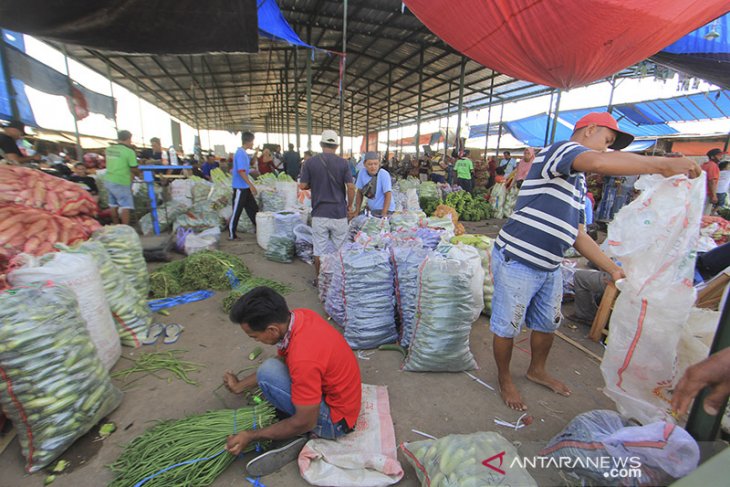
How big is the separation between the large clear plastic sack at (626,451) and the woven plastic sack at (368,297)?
59.8 inches

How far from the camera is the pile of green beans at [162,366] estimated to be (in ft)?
7.92

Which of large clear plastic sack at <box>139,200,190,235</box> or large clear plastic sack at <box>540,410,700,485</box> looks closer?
large clear plastic sack at <box>540,410,700,485</box>

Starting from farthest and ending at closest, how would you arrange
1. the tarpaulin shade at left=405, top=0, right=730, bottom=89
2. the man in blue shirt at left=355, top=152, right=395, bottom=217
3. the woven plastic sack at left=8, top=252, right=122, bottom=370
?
the man in blue shirt at left=355, top=152, right=395, bottom=217 → the tarpaulin shade at left=405, top=0, right=730, bottom=89 → the woven plastic sack at left=8, top=252, right=122, bottom=370

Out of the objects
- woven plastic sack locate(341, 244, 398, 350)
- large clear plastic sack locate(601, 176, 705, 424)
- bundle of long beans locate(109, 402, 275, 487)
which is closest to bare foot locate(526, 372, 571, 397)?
large clear plastic sack locate(601, 176, 705, 424)

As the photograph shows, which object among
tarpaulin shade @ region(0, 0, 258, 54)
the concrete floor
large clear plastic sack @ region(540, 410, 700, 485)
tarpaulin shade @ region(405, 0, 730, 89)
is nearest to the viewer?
large clear plastic sack @ region(540, 410, 700, 485)

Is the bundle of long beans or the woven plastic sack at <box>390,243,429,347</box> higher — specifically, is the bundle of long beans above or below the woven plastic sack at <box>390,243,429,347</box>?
A: below

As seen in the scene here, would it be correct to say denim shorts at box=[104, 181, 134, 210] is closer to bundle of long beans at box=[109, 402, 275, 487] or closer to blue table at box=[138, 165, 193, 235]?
blue table at box=[138, 165, 193, 235]

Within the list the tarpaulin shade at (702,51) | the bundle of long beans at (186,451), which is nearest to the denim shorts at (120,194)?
the bundle of long beans at (186,451)

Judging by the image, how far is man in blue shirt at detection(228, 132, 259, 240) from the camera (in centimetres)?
557

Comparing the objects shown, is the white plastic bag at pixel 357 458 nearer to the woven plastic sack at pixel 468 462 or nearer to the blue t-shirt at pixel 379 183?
the woven plastic sack at pixel 468 462

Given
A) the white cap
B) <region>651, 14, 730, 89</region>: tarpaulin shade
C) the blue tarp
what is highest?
the blue tarp

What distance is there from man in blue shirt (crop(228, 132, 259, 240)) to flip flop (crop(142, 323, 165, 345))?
3200 millimetres

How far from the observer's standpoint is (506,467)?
133cm

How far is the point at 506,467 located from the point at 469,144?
29.3 meters
